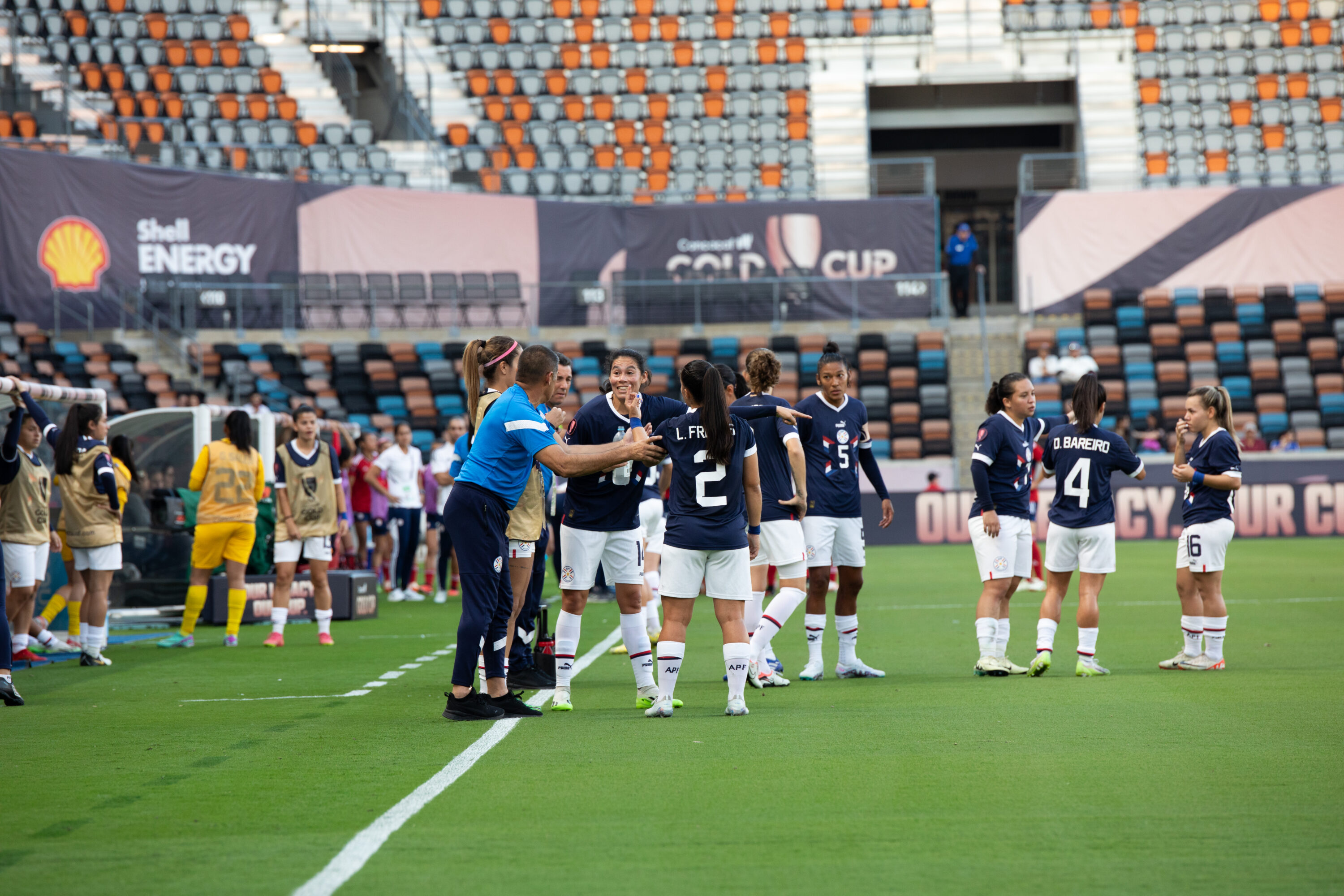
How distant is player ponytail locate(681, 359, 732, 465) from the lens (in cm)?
725

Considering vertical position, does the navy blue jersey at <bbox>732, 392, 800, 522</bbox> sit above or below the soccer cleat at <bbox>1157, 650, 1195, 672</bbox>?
above

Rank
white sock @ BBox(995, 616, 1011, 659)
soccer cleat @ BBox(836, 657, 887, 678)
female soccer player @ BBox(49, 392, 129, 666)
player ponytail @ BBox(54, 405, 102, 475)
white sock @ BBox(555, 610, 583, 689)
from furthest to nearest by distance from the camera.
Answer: player ponytail @ BBox(54, 405, 102, 475), female soccer player @ BBox(49, 392, 129, 666), soccer cleat @ BBox(836, 657, 887, 678), white sock @ BBox(995, 616, 1011, 659), white sock @ BBox(555, 610, 583, 689)

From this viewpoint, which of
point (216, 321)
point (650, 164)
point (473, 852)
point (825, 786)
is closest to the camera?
point (473, 852)

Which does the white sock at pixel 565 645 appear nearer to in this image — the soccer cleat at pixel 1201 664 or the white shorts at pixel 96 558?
the soccer cleat at pixel 1201 664

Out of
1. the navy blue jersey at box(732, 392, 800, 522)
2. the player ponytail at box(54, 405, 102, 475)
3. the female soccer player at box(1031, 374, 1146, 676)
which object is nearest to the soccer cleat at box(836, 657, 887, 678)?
the female soccer player at box(1031, 374, 1146, 676)

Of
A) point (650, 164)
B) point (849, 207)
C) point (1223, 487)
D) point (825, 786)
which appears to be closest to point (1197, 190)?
point (849, 207)

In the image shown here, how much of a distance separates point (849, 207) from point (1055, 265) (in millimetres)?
4986

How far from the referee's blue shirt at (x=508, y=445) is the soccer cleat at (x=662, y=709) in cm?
139

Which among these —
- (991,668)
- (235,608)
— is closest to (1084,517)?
(991,668)

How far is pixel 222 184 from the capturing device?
28.6m

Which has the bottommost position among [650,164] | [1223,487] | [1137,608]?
[1137,608]

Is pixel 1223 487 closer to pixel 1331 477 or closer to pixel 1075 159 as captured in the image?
pixel 1331 477

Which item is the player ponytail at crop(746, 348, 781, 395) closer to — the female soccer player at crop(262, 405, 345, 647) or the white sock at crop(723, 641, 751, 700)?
the white sock at crop(723, 641, 751, 700)

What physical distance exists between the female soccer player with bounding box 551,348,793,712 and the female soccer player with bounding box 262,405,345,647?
4.82 meters
